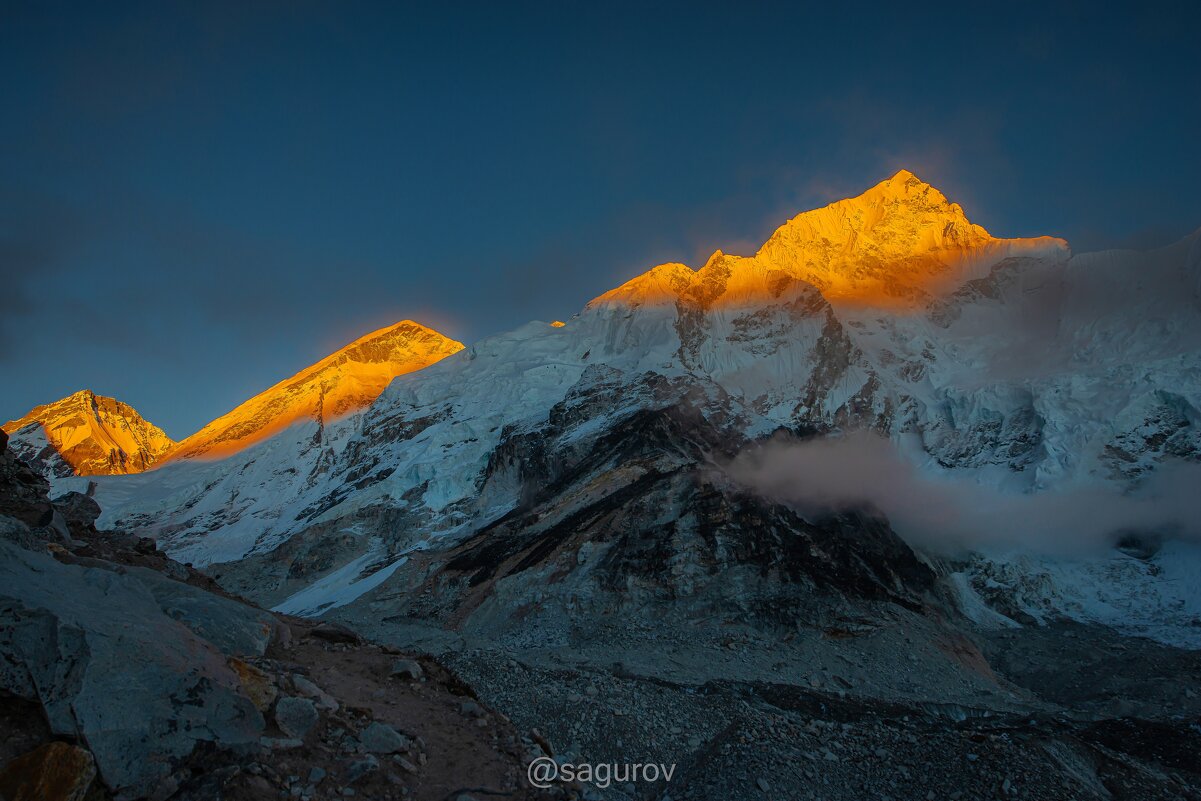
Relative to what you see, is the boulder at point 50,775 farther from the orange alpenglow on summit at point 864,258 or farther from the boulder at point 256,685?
the orange alpenglow on summit at point 864,258

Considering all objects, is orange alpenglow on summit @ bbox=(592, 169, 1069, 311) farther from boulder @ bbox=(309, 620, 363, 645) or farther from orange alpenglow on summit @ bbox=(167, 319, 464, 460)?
boulder @ bbox=(309, 620, 363, 645)

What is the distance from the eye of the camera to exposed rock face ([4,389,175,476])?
524ft

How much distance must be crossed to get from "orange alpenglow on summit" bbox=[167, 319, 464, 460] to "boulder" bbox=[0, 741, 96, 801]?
133 meters

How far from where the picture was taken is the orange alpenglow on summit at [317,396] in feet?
464

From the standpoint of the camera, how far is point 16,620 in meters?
7.97

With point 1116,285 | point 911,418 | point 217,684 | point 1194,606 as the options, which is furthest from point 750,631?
point 1116,285

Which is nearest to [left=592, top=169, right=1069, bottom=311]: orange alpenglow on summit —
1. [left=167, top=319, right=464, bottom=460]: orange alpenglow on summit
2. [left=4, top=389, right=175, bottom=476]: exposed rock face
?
[left=167, top=319, right=464, bottom=460]: orange alpenglow on summit

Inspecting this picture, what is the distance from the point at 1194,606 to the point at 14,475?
75181mm

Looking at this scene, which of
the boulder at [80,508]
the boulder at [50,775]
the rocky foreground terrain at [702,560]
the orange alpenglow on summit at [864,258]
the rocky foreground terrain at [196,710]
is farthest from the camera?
the orange alpenglow on summit at [864,258]

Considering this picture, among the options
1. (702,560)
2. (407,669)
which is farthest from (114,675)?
(702,560)

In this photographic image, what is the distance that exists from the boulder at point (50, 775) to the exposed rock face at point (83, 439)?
179m

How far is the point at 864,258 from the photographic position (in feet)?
485

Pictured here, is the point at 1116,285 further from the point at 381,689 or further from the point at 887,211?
the point at 381,689

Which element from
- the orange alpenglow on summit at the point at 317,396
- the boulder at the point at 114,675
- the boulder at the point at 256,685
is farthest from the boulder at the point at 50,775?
the orange alpenglow on summit at the point at 317,396
